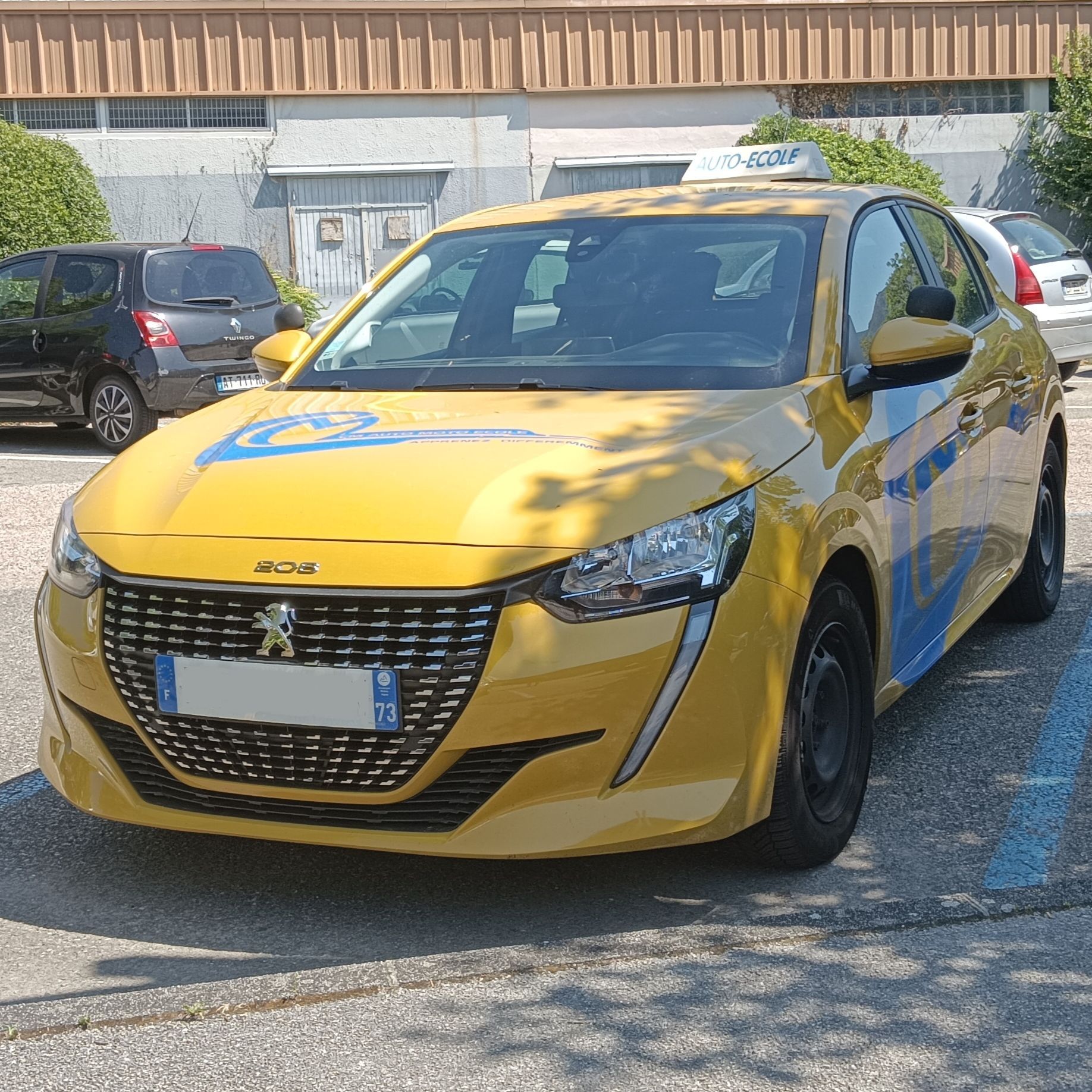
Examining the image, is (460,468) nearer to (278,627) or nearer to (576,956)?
(278,627)

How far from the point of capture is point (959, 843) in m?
4.01

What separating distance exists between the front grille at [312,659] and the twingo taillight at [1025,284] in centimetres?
1022

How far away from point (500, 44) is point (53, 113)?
6207mm

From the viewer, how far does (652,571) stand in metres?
3.38

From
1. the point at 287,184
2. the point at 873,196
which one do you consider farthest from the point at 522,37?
the point at 873,196

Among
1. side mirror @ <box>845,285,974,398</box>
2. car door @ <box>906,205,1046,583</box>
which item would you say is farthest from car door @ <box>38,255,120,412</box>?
side mirror @ <box>845,285,974,398</box>

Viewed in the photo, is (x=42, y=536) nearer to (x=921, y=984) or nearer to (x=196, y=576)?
(x=196, y=576)

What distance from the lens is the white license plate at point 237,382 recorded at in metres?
12.4

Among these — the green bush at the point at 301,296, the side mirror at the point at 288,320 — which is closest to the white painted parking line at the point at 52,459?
the side mirror at the point at 288,320

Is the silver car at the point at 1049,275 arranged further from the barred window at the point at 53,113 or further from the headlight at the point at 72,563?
the barred window at the point at 53,113

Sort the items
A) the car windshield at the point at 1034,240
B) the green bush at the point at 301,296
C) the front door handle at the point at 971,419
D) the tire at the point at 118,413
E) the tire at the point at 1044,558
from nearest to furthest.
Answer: the front door handle at the point at 971,419, the tire at the point at 1044,558, the tire at the point at 118,413, the car windshield at the point at 1034,240, the green bush at the point at 301,296

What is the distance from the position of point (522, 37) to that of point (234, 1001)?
20732mm

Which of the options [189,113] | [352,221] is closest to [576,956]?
[352,221]

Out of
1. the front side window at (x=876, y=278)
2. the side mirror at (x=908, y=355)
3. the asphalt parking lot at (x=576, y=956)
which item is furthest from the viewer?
the front side window at (x=876, y=278)
